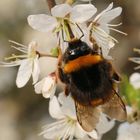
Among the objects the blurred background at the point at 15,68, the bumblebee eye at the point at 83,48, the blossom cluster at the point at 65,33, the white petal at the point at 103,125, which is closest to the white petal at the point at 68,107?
the blossom cluster at the point at 65,33

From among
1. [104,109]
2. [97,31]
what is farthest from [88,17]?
[104,109]

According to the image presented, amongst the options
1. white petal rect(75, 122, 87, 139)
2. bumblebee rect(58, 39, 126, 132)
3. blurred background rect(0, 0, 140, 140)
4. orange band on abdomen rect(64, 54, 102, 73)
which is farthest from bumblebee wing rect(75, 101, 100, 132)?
blurred background rect(0, 0, 140, 140)

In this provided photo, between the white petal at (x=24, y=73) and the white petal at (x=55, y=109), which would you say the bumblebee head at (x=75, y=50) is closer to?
the white petal at (x=24, y=73)

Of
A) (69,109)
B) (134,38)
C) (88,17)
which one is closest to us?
(88,17)

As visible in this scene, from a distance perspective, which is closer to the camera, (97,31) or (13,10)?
(97,31)

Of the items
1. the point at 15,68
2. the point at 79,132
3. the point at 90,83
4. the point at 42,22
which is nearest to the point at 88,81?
the point at 90,83

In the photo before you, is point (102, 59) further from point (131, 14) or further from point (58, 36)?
point (131, 14)
